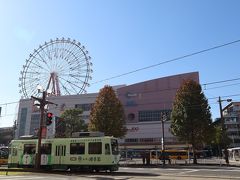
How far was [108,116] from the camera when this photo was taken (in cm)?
4475

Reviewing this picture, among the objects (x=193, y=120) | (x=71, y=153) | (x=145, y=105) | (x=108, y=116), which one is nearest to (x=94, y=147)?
(x=71, y=153)

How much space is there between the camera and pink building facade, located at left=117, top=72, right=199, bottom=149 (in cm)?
9044

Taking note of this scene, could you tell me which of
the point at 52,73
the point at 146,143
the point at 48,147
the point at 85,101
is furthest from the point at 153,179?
the point at 85,101

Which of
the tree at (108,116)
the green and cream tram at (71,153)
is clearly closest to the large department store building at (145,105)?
the tree at (108,116)

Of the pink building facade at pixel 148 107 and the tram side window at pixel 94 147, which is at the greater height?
the pink building facade at pixel 148 107

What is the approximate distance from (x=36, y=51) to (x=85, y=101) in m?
37.7

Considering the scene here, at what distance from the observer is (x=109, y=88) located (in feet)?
155

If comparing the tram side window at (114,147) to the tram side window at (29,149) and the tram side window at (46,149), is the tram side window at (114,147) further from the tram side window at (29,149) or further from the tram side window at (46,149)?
the tram side window at (29,149)

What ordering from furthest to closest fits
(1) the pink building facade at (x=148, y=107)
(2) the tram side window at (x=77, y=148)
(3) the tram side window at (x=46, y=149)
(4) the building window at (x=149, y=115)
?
(4) the building window at (x=149, y=115) → (1) the pink building facade at (x=148, y=107) → (3) the tram side window at (x=46, y=149) → (2) the tram side window at (x=77, y=148)

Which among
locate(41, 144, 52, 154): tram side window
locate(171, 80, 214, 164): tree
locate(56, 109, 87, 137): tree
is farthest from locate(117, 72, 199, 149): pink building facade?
locate(41, 144, 52, 154): tram side window

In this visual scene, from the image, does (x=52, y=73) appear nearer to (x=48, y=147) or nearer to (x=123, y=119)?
(x=123, y=119)

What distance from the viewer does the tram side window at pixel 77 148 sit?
26.9 m

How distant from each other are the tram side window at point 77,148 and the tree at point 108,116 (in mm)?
16428

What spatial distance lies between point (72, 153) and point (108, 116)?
17.8 m
